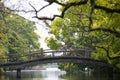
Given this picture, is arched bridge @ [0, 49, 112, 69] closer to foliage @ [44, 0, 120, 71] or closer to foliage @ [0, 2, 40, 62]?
foliage @ [44, 0, 120, 71]

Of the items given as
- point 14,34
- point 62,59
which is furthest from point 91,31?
point 14,34

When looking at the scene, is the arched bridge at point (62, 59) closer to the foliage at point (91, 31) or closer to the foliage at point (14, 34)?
the foliage at point (91, 31)

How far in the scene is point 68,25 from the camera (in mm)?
31047

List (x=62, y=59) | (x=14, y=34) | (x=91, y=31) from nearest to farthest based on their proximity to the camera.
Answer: (x=91, y=31) → (x=62, y=59) → (x=14, y=34)

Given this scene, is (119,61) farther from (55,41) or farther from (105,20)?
(55,41)

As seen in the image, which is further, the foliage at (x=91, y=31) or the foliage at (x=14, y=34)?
the foliage at (x=91, y=31)

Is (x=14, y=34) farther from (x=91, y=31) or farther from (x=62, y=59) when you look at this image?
(x=91, y=31)

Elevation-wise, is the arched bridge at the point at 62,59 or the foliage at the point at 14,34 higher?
the foliage at the point at 14,34

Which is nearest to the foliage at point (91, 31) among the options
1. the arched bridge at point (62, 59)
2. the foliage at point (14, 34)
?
the arched bridge at point (62, 59)

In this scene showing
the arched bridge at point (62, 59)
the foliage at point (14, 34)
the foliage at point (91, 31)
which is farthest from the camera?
the arched bridge at point (62, 59)

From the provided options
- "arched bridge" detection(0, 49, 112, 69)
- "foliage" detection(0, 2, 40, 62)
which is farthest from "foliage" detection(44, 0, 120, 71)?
"foliage" detection(0, 2, 40, 62)

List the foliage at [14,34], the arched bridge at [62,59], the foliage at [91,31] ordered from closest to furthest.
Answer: the foliage at [14,34], the foliage at [91,31], the arched bridge at [62,59]

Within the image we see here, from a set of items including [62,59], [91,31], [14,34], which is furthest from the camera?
[14,34]

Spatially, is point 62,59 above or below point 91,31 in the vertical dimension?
below
